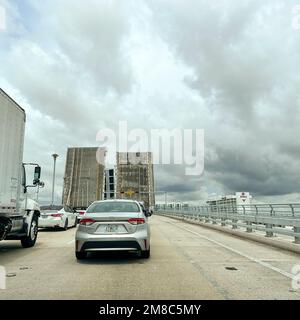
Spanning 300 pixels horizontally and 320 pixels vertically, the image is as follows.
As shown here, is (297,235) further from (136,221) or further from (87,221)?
A: (87,221)

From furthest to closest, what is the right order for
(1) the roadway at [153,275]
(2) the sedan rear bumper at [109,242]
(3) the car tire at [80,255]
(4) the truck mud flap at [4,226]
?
(4) the truck mud flap at [4,226] → (3) the car tire at [80,255] → (2) the sedan rear bumper at [109,242] → (1) the roadway at [153,275]

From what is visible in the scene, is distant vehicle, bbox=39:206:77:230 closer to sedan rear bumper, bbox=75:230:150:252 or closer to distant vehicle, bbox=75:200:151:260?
distant vehicle, bbox=75:200:151:260

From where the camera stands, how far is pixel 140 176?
10100cm

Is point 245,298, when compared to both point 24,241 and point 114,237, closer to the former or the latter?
point 114,237

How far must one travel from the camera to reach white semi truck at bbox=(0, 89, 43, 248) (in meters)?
9.37

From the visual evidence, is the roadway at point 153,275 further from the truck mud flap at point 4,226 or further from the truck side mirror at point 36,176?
the truck side mirror at point 36,176

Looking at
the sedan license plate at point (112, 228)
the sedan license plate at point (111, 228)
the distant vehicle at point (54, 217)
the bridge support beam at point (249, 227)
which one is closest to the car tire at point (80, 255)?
the sedan license plate at point (111, 228)

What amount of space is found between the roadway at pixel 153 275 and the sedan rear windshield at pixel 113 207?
1216 mm

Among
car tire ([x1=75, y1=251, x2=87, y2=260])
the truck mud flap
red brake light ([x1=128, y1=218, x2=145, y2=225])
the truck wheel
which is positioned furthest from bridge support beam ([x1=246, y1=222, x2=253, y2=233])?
the truck mud flap

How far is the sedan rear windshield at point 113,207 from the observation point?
9423mm

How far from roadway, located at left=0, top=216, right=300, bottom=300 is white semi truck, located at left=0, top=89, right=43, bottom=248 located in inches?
33.6

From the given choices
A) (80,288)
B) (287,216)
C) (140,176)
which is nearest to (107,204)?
(80,288)

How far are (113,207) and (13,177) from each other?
9.47 ft

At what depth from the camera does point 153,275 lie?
7.38 meters
